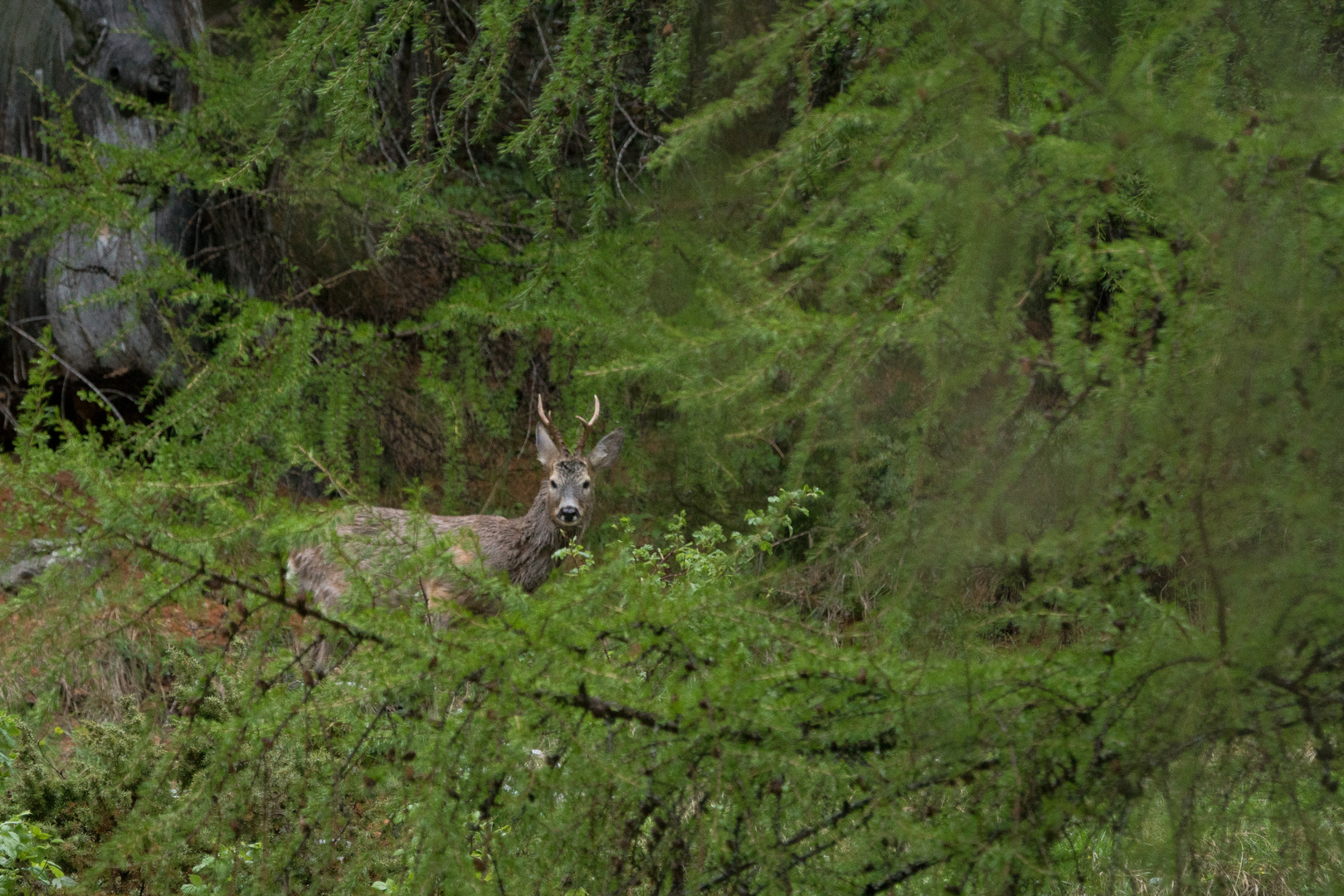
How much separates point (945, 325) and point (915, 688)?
0.74 m

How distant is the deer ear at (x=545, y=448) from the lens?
679cm

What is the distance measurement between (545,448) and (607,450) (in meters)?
0.42

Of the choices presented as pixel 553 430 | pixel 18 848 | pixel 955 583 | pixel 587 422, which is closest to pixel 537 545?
pixel 553 430

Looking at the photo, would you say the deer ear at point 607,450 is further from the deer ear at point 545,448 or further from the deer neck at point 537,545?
the deer neck at point 537,545

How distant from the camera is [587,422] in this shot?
21.6ft

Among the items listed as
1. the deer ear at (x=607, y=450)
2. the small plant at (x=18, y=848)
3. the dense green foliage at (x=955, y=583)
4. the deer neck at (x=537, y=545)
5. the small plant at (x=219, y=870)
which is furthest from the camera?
the deer neck at (x=537, y=545)

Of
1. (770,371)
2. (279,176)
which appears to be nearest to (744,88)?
(770,371)

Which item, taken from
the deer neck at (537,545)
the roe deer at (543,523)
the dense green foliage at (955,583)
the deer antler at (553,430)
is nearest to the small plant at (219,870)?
the dense green foliage at (955,583)

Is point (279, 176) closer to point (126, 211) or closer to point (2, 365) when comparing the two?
point (126, 211)

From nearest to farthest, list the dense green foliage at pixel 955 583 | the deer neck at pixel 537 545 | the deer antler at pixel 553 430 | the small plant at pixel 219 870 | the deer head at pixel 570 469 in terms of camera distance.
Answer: the dense green foliage at pixel 955 583 → the small plant at pixel 219 870 → the deer head at pixel 570 469 → the deer antler at pixel 553 430 → the deer neck at pixel 537 545

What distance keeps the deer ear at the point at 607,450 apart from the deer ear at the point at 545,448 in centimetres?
21

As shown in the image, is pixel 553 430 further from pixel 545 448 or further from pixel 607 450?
pixel 607 450

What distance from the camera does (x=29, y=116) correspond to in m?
7.65

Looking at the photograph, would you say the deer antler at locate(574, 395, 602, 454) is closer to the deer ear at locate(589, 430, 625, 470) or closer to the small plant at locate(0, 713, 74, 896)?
the deer ear at locate(589, 430, 625, 470)
